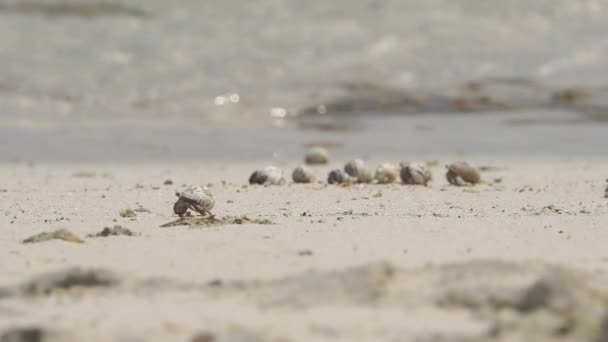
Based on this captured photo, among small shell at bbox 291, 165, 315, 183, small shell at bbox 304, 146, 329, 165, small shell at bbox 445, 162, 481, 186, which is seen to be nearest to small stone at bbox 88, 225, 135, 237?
small shell at bbox 291, 165, 315, 183

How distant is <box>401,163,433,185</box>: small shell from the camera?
5754mm

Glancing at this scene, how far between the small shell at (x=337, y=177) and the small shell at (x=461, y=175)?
57 centimetres

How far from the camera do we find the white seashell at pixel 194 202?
4371mm

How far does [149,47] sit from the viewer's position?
A: 40.5 ft

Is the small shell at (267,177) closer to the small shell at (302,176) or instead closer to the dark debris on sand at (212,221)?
the small shell at (302,176)

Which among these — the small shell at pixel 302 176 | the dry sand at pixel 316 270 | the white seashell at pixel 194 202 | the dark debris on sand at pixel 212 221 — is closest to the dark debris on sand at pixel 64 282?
the dry sand at pixel 316 270

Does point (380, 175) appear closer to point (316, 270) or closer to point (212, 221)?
point (212, 221)

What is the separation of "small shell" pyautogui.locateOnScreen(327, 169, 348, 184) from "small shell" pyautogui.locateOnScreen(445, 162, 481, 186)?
0.57 metres

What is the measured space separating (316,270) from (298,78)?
8.42 meters

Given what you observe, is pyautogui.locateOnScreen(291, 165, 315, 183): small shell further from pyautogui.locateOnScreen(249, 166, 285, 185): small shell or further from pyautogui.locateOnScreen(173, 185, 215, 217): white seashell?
pyautogui.locateOnScreen(173, 185, 215, 217): white seashell

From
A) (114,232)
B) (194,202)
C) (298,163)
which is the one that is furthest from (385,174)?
(114,232)

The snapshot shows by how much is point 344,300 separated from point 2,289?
3.23 feet

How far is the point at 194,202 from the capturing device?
4371 millimetres

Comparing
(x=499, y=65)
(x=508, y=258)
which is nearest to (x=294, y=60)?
(x=499, y=65)
